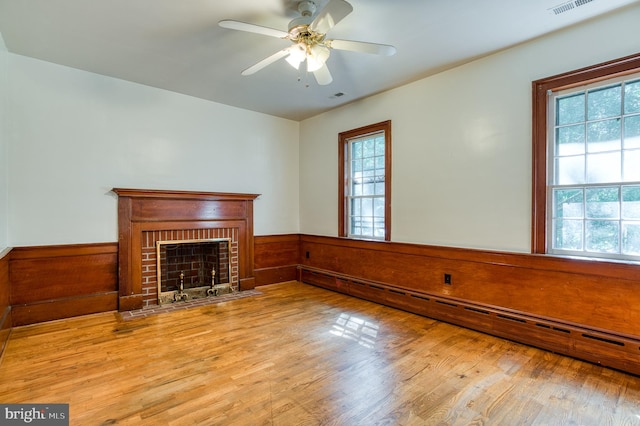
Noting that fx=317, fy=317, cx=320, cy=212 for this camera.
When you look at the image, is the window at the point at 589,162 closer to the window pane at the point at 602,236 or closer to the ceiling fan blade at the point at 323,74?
the window pane at the point at 602,236

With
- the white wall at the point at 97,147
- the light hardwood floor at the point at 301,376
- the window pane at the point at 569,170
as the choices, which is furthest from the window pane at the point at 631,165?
the white wall at the point at 97,147

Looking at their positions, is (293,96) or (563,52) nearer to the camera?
(563,52)

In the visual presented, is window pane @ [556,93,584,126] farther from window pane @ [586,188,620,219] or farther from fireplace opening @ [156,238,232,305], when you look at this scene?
fireplace opening @ [156,238,232,305]

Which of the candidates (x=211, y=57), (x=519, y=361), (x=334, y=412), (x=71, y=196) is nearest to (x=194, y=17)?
(x=211, y=57)

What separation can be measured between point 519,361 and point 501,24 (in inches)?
113

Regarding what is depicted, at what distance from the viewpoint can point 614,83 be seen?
264cm

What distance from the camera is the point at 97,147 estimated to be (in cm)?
385

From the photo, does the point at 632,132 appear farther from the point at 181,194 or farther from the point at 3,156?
the point at 3,156

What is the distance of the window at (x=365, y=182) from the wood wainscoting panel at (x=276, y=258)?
112 centimetres

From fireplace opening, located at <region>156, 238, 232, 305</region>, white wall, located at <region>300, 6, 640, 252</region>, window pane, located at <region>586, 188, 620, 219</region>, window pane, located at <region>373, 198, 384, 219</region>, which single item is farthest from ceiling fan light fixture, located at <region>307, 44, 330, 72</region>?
fireplace opening, located at <region>156, 238, 232, 305</region>

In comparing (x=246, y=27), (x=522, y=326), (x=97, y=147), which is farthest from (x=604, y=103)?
(x=97, y=147)

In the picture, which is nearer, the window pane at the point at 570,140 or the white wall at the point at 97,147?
the window pane at the point at 570,140

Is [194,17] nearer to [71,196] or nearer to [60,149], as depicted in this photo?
[60,149]

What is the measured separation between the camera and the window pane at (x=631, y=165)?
255cm
